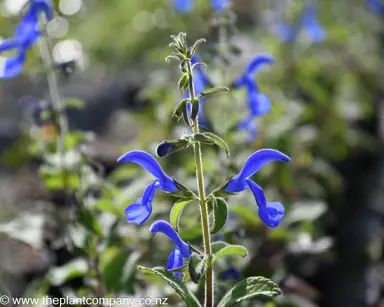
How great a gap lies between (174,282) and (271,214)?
306 millimetres

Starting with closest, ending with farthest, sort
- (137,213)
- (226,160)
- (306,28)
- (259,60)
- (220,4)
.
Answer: (137,213), (259,60), (226,160), (220,4), (306,28)

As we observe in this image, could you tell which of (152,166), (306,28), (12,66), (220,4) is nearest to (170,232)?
(152,166)

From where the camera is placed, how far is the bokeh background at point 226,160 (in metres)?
2.32

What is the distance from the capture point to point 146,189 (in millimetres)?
1494

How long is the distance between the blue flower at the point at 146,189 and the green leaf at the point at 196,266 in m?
0.17

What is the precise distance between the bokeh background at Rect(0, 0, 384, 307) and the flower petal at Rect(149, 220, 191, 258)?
437 millimetres

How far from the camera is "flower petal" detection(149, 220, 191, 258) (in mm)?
1476

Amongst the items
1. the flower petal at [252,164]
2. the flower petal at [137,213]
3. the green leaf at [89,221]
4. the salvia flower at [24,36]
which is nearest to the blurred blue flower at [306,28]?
the salvia flower at [24,36]

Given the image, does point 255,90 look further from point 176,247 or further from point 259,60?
point 176,247

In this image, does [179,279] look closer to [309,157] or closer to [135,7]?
[309,157]

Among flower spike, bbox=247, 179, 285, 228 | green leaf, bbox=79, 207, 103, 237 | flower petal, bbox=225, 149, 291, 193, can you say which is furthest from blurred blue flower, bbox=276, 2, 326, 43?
flower spike, bbox=247, 179, 285, 228

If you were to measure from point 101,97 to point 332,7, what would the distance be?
8.73 ft

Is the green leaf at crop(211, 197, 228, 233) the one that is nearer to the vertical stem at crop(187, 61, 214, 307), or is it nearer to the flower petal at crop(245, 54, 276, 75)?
the vertical stem at crop(187, 61, 214, 307)

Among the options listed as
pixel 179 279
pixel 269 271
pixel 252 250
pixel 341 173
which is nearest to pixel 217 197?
pixel 179 279
